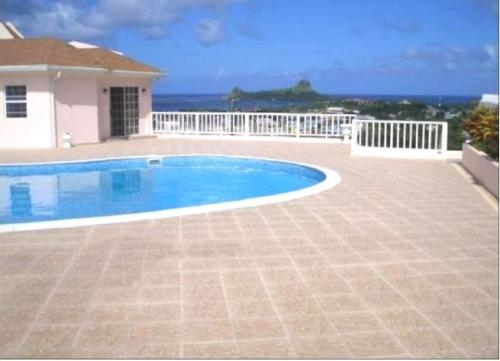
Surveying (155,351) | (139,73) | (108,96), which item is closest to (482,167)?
(155,351)

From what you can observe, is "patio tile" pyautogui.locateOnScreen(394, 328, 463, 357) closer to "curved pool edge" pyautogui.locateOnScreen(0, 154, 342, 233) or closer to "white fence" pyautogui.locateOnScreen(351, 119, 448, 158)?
"curved pool edge" pyautogui.locateOnScreen(0, 154, 342, 233)

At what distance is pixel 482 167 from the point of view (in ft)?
30.5

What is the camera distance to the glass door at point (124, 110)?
16.8m

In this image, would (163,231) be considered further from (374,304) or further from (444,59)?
(444,59)

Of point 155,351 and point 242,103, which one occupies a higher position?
point 242,103

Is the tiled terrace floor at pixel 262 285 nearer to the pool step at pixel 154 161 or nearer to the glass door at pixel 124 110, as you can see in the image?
the pool step at pixel 154 161

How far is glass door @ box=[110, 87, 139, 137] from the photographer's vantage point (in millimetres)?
16766

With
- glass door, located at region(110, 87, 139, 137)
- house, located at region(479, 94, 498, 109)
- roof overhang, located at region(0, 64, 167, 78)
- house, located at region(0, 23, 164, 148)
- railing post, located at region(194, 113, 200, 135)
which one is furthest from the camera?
railing post, located at region(194, 113, 200, 135)

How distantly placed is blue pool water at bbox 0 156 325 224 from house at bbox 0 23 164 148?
3395 mm

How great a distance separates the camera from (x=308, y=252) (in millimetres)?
5031

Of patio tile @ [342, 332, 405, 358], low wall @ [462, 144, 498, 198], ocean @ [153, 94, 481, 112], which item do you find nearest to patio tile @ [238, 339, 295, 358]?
patio tile @ [342, 332, 405, 358]

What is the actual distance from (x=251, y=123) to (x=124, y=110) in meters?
4.28

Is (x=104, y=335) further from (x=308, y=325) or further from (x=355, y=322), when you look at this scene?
(x=355, y=322)

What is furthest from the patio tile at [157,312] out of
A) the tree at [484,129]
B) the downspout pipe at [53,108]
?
the downspout pipe at [53,108]
